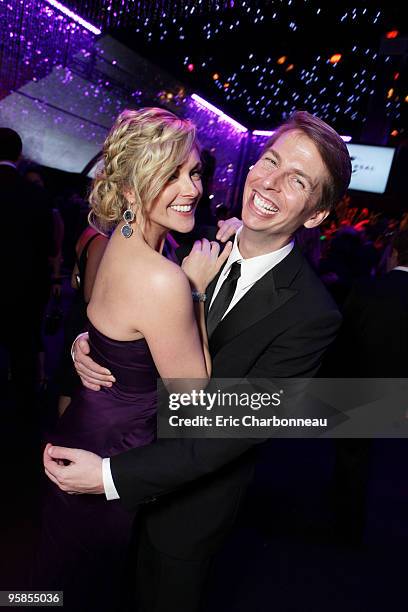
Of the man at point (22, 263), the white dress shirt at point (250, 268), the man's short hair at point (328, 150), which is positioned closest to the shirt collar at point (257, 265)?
the white dress shirt at point (250, 268)

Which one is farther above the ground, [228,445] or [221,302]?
[221,302]

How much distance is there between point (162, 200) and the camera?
1479mm

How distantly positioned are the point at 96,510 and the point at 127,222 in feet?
2.99


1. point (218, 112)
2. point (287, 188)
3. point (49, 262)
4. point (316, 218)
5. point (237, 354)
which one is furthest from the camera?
point (218, 112)

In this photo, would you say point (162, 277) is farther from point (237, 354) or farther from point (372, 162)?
point (372, 162)

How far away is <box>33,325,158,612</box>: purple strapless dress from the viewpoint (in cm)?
145

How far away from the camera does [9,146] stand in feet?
9.79

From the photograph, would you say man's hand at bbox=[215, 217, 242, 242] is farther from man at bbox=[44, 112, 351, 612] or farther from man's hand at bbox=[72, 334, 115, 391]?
man's hand at bbox=[72, 334, 115, 391]

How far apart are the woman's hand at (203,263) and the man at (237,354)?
45 mm

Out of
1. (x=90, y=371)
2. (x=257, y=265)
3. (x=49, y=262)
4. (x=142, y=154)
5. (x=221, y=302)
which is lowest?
(x=49, y=262)

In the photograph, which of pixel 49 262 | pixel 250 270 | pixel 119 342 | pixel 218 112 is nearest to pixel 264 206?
pixel 250 270

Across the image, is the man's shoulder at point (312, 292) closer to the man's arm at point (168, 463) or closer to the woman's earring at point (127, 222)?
the man's arm at point (168, 463)

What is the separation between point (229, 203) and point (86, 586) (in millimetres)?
12073

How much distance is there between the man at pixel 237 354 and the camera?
4.07 feet
